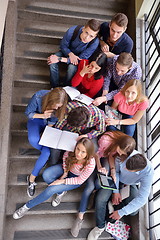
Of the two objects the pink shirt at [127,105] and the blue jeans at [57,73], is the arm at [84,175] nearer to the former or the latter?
the pink shirt at [127,105]

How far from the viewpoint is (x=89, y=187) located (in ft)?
9.12

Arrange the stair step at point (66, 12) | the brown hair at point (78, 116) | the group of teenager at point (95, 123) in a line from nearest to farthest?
the brown hair at point (78, 116) → the group of teenager at point (95, 123) → the stair step at point (66, 12)

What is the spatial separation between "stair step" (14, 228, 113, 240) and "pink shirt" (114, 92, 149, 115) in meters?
1.50

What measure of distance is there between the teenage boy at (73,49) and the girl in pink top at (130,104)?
1.98ft

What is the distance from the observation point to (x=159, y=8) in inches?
118

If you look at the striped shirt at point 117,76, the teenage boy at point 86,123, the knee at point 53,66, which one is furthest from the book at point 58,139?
the knee at point 53,66

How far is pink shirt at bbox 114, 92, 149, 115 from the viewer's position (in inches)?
105

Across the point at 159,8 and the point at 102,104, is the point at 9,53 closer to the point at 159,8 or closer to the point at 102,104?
the point at 102,104

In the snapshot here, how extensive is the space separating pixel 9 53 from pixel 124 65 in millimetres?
1379

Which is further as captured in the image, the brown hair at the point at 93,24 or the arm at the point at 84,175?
the arm at the point at 84,175

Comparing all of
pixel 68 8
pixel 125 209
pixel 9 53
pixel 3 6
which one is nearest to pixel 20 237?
pixel 125 209

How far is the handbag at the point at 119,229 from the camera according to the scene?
Answer: 2971mm

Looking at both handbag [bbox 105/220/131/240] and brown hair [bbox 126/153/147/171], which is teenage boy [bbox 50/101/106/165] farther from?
handbag [bbox 105/220/131/240]

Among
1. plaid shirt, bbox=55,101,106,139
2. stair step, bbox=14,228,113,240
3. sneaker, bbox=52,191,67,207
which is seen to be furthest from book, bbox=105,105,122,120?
stair step, bbox=14,228,113,240
